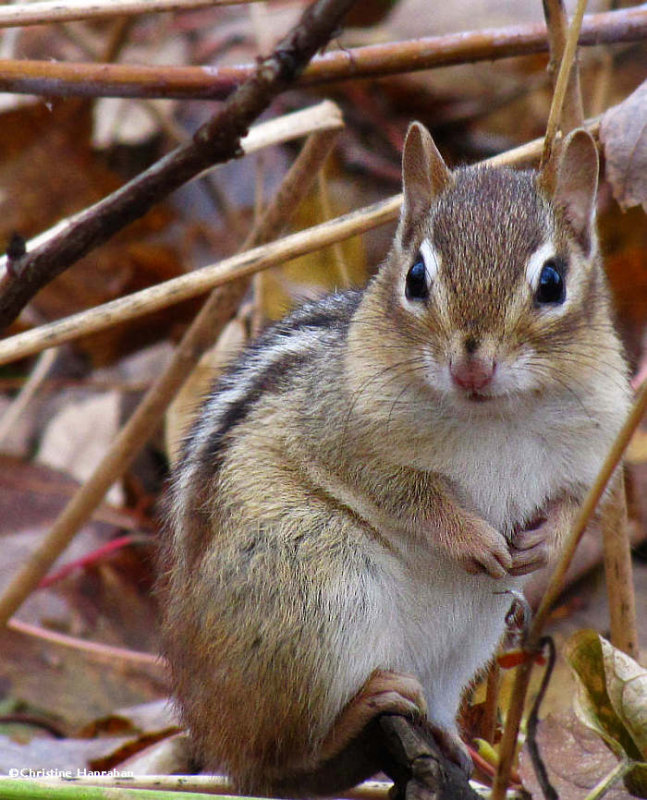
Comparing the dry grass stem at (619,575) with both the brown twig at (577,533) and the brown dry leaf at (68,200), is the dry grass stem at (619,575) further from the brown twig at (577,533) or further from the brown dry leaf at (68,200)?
the brown dry leaf at (68,200)

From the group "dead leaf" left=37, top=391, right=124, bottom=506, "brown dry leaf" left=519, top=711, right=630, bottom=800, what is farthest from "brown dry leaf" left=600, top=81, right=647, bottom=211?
"dead leaf" left=37, top=391, right=124, bottom=506

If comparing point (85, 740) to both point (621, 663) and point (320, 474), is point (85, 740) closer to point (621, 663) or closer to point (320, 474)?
point (320, 474)

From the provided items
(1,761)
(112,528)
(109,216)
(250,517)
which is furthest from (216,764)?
(112,528)

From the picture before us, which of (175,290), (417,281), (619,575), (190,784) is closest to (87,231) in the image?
(175,290)

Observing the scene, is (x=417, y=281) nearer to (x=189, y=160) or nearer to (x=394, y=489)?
(x=394, y=489)

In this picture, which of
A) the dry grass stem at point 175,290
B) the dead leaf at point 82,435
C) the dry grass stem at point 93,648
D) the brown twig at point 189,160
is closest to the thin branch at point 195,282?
the dry grass stem at point 175,290
